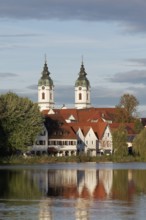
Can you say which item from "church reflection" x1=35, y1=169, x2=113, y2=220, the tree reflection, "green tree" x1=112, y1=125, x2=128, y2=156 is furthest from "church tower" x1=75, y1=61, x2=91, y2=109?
the tree reflection

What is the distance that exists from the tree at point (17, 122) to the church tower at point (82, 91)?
83514mm


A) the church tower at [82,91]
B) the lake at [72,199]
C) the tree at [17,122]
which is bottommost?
the lake at [72,199]

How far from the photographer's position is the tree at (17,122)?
88562 millimetres

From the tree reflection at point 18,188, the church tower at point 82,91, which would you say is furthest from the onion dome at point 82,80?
the tree reflection at point 18,188

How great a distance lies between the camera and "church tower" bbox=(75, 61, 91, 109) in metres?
180

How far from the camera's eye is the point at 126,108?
13925 centimetres

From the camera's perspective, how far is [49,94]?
180m

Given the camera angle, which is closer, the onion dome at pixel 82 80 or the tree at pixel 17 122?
the tree at pixel 17 122

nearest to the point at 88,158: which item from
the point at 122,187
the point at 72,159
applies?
the point at 72,159

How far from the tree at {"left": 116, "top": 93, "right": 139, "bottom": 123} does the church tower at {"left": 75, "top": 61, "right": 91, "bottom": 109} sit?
119ft

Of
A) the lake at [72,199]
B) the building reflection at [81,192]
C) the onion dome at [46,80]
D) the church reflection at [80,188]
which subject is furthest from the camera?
the onion dome at [46,80]

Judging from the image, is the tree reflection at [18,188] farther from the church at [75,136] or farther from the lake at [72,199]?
the church at [75,136]

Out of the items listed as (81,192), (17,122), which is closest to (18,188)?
(81,192)

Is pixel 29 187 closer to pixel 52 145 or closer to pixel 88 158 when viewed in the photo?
pixel 88 158
